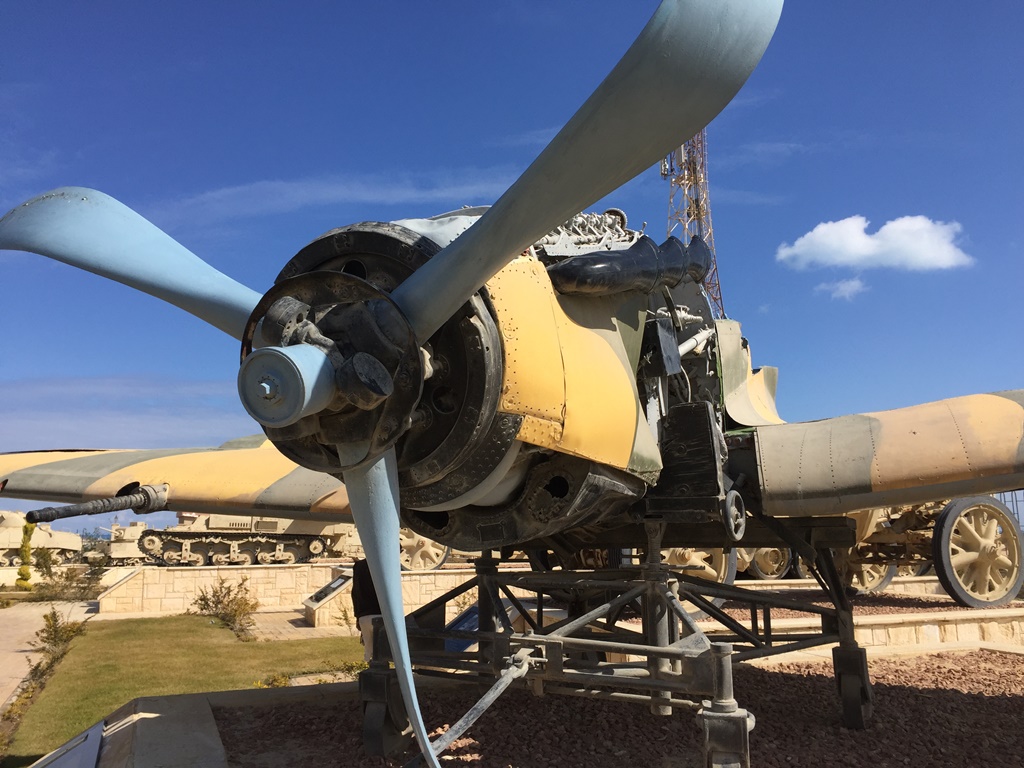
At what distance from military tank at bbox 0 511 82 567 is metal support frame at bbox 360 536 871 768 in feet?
83.4

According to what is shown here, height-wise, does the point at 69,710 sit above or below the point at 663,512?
below

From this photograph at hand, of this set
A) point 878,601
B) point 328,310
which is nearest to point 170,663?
point 328,310

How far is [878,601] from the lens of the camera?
15086 millimetres

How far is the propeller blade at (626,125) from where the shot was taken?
2.51 m

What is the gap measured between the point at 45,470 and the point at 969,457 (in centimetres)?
761

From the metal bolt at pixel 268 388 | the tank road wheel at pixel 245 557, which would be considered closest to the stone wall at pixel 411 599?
the tank road wheel at pixel 245 557

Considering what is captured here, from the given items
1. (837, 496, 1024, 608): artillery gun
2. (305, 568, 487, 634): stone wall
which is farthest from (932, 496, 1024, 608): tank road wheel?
(305, 568, 487, 634): stone wall

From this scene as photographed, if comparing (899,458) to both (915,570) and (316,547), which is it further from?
(316,547)

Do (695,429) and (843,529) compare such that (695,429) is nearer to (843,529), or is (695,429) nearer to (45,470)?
(843,529)

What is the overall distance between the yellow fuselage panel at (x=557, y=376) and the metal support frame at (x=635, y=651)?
1027mm

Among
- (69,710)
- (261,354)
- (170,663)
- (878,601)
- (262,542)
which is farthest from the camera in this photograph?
(262,542)

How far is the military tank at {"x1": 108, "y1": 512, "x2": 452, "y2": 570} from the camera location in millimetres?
24328

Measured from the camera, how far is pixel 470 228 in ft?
10.3

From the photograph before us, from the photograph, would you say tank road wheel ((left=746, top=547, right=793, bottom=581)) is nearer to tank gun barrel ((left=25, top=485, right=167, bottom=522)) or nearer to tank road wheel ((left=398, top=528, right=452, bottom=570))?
tank road wheel ((left=398, top=528, right=452, bottom=570))
